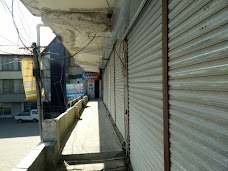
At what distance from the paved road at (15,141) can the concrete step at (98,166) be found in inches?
382

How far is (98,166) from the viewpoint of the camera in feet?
18.9

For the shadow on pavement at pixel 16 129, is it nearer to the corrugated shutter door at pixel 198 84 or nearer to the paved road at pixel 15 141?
the paved road at pixel 15 141

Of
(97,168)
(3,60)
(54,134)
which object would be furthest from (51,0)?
(3,60)

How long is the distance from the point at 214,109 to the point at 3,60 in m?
33.7

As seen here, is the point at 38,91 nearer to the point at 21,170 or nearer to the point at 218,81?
the point at 21,170

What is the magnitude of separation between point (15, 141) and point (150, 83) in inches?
783

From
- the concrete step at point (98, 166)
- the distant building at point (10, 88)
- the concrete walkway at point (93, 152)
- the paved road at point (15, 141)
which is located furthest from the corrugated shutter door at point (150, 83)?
the distant building at point (10, 88)

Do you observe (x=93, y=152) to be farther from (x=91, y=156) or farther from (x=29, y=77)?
(x=29, y=77)

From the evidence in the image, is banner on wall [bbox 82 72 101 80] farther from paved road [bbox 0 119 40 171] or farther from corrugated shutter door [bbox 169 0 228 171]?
corrugated shutter door [bbox 169 0 228 171]

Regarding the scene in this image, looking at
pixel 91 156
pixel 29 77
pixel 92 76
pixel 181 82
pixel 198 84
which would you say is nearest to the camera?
pixel 198 84

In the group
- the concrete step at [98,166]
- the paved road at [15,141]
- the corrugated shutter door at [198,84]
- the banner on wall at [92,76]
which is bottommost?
the paved road at [15,141]

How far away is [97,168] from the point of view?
5.64 metres

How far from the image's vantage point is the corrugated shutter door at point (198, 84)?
55.8 inches

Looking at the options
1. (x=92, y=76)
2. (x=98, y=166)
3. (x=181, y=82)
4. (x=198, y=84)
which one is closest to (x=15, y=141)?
(x=92, y=76)
